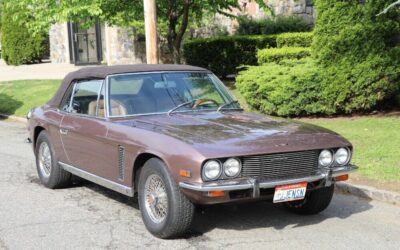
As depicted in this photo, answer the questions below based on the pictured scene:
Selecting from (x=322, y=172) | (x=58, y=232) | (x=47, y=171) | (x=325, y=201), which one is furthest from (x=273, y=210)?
(x=47, y=171)

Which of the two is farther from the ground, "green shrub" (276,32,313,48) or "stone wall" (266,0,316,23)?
"stone wall" (266,0,316,23)

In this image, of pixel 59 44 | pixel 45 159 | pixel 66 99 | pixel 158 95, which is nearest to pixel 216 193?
pixel 158 95

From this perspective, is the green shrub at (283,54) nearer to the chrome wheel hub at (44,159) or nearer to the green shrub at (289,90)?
the green shrub at (289,90)

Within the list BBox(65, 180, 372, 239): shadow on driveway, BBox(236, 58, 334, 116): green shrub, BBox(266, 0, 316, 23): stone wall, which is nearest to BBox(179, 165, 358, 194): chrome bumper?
BBox(65, 180, 372, 239): shadow on driveway

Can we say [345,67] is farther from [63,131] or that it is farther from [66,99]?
[63,131]

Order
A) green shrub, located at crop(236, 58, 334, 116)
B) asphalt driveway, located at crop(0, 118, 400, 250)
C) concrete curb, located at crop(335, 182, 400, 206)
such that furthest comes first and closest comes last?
1. green shrub, located at crop(236, 58, 334, 116)
2. concrete curb, located at crop(335, 182, 400, 206)
3. asphalt driveway, located at crop(0, 118, 400, 250)

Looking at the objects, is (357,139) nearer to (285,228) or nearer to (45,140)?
(285,228)

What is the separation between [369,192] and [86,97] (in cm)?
346

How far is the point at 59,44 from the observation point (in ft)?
98.3

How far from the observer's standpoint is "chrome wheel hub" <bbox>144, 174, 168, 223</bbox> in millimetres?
5223

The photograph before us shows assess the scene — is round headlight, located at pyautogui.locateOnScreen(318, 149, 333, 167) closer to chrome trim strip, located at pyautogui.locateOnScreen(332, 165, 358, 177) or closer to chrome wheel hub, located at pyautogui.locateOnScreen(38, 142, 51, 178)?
chrome trim strip, located at pyautogui.locateOnScreen(332, 165, 358, 177)

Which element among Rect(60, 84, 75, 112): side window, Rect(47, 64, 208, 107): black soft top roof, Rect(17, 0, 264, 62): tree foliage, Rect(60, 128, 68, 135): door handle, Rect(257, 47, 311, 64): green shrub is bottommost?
Rect(60, 128, 68, 135): door handle

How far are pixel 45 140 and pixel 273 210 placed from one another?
304 cm

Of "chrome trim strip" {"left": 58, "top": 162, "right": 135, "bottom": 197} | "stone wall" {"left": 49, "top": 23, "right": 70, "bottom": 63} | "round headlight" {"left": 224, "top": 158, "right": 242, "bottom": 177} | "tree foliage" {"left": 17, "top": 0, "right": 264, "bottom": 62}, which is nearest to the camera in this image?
"round headlight" {"left": 224, "top": 158, "right": 242, "bottom": 177}
